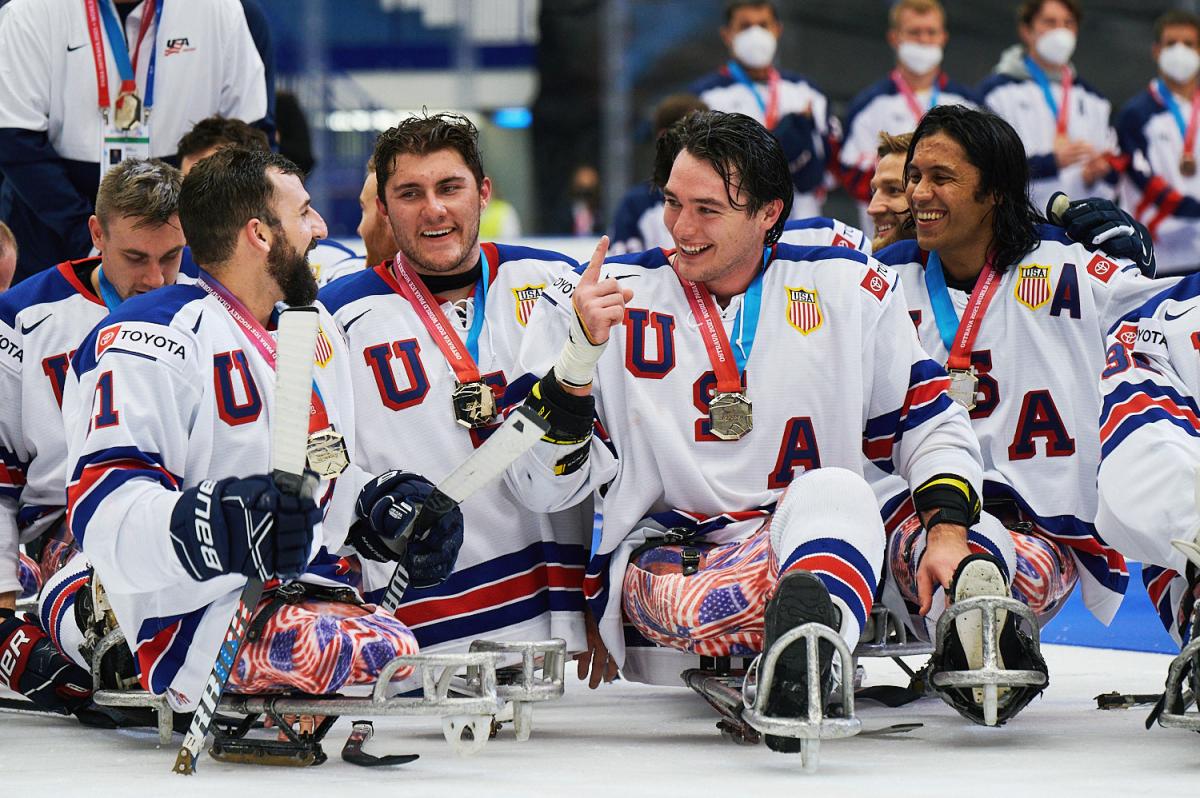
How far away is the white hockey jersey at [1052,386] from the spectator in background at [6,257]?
2252 mm

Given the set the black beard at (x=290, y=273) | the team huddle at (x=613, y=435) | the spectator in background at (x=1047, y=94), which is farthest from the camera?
the spectator in background at (x=1047, y=94)

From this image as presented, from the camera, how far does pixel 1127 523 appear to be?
2.96 metres

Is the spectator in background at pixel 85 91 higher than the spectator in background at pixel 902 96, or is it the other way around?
the spectator in background at pixel 902 96

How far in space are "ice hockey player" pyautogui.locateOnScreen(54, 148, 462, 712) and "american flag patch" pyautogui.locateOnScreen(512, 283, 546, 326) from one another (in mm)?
500

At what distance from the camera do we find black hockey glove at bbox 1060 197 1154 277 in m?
3.71

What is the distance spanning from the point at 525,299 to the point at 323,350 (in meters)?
0.63

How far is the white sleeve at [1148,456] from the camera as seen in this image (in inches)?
114

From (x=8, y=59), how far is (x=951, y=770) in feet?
10.9

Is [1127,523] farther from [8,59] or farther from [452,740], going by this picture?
[8,59]

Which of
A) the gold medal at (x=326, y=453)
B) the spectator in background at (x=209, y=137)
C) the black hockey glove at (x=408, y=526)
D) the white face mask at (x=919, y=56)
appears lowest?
the black hockey glove at (x=408, y=526)

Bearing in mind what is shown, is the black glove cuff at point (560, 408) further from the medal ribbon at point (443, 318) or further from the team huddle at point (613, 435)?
the medal ribbon at point (443, 318)

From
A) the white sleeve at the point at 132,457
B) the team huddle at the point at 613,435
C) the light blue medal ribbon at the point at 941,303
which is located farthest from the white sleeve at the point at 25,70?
the light blue medal ribbon at the point at 941,303

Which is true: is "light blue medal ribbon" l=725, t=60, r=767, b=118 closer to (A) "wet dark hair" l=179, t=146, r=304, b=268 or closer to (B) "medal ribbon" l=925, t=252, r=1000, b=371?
(B) "medal ribbon" l=925, t=252, r=1000, b=371

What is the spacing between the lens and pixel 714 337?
10.8 ft
